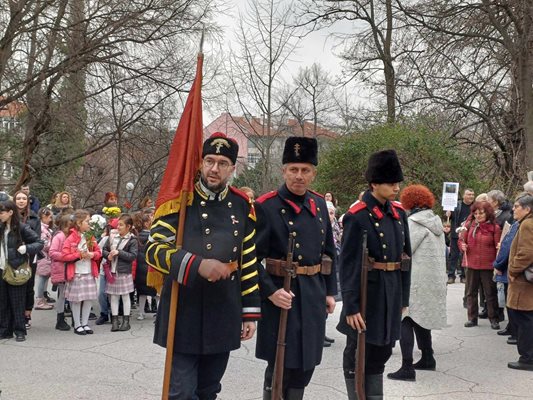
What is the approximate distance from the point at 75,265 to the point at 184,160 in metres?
5.41

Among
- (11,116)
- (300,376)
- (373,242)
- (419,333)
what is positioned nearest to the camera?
(300,376)

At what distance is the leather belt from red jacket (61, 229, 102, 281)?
4.85 meters

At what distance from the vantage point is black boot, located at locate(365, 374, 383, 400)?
15.8 feet

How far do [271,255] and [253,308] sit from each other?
546mm

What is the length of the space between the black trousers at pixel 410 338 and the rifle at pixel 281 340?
8.36 feet

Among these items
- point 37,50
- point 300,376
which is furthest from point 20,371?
point 37,50

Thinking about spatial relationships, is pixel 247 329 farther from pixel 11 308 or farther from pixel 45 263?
pixel 45 263

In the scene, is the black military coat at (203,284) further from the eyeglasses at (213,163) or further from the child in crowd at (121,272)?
the child in crowd at (121,272)

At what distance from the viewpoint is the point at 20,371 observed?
259 inches

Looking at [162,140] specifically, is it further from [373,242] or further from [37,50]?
[373,242]

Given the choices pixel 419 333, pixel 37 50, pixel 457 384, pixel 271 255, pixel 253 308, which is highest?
pixel 37 50

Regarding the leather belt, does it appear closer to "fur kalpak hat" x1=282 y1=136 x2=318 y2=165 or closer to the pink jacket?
"fur kalpak hat" x1=282 y1=136 x2=318 y2=165

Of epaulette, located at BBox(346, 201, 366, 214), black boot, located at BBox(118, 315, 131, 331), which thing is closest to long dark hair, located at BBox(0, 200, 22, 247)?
black boot, located at BBox(118, 315, 131, 331)

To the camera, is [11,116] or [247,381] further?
[11,116]
